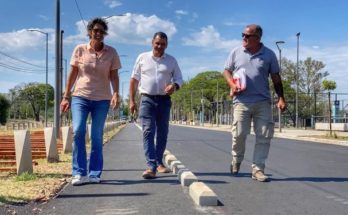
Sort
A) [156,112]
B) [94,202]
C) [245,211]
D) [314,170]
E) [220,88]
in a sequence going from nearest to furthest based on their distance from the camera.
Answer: [245,211], [94,202], [156,112], [314,170], [220,88]

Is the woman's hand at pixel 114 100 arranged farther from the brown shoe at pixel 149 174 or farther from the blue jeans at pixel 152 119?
the brown shoe at pixel 149 174

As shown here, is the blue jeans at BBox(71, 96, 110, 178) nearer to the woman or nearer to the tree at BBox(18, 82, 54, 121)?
the woman

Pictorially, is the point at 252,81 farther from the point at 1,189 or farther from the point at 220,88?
the point at 220,88

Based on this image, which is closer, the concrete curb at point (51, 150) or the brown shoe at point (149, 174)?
the brown shoe at point (149, 174)

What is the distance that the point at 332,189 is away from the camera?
6699mm

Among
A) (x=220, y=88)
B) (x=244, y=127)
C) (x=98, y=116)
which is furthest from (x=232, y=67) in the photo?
(x=220, y=88)

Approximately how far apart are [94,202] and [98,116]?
Result: 1759mm

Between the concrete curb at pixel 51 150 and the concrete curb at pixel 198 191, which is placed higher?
the concrete curb at pixel 51 150

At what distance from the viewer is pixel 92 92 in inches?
284

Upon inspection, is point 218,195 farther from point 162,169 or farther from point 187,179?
point 162,169

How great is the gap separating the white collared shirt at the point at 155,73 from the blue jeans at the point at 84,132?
0.81 m

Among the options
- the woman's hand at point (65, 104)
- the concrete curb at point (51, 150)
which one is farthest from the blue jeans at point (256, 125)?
the concrete curb at point (51, 150)

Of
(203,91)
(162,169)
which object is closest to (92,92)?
(162,169)

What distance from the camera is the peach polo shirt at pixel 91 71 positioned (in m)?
7.19
